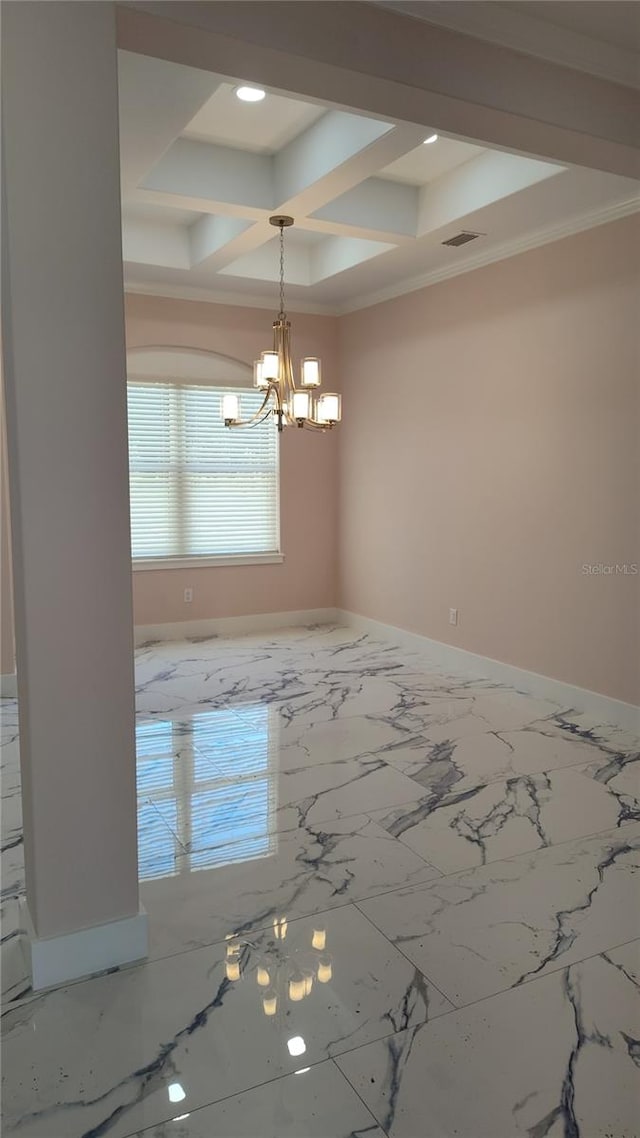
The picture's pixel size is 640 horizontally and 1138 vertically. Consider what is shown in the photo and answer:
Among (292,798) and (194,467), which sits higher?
(194,467)

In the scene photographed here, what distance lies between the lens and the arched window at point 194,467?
20.6 feet

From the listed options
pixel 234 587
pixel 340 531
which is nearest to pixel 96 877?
pixel 234 587

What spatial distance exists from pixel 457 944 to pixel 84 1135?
45.0 inches

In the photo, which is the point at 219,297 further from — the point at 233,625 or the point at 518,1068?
the point at 518,1068

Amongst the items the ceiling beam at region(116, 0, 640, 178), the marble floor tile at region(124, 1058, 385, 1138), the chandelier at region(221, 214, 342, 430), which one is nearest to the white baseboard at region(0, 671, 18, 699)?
the chandelier at region(221, 214, 342, 430)

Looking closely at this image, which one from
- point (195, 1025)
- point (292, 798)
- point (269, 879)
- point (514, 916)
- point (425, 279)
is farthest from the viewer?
point (425, 279)

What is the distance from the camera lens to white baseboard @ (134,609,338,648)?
253 inches

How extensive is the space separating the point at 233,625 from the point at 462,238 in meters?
3.58

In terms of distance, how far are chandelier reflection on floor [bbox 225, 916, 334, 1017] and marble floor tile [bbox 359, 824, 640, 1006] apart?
0.25 meters

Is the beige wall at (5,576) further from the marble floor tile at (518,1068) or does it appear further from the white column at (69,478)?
the marble floor tile at (518,1068)

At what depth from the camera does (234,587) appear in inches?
265

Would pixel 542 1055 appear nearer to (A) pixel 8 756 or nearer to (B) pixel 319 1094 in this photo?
(B) pixel 319 1094
